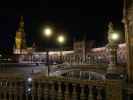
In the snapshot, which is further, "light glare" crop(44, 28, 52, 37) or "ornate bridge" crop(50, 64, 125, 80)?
"ornate bridge" crop(50, 64, 125, 80)

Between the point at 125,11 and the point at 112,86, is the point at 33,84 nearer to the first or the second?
the point at 112,86

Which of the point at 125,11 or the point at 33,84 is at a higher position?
the point at 125,11

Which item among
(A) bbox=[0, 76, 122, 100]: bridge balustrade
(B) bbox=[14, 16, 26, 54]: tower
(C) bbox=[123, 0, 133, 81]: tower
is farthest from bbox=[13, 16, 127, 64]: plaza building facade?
(A) bbox=[0, 76, 122, 100]: bridge balustrade

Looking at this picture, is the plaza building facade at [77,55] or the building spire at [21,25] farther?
the building spire at [21,25]

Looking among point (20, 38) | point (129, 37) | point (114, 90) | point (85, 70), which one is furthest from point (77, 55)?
point (20, 38)

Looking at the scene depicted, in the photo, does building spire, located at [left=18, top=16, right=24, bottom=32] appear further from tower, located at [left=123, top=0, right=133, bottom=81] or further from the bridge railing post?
the bridge railing post

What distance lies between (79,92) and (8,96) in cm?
247

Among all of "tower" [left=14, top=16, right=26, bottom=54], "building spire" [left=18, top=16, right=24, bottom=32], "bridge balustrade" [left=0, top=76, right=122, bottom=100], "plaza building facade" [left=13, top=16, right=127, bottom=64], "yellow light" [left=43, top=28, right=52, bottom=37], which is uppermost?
"building spire" [left=18, top=16, right=24, bottom=32]

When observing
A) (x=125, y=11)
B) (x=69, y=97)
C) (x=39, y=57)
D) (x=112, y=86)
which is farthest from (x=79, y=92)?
(x=39, y=57)

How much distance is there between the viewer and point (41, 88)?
21.4 feet

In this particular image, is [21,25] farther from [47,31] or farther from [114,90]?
[114,90]

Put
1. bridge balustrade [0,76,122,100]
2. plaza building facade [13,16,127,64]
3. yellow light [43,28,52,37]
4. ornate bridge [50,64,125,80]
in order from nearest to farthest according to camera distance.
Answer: bridge balustrade [0,76,122,100] < yellow light [43,28,52,37] < ornate bridge [50,64,125,80] < plaza building facade [13,16,127,64]

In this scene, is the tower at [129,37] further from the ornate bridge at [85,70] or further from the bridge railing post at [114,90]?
the bridge railing post at [114,90]

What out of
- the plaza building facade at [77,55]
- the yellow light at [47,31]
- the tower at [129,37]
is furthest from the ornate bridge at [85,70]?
the yellow light at [47,31]
